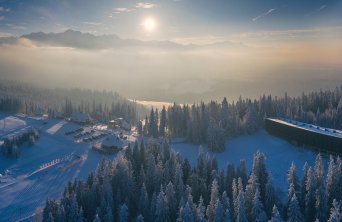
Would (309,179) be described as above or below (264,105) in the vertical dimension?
below

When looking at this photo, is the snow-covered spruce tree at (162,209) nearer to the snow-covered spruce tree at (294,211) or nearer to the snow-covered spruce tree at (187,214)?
the snow-covered spruce tree at (187,214)

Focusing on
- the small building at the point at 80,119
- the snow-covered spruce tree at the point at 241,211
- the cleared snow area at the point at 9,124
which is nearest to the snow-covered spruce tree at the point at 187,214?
the snow-covered spruce tree at the point at 241,211

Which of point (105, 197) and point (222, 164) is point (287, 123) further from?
point (105, 197)

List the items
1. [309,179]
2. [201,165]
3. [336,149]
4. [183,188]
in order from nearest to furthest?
[309,179] < [183,188] < [201,165] < [336,149]

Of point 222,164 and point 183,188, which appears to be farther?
point 222,164

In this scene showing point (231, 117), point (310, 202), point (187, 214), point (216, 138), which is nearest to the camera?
point (187, 214)

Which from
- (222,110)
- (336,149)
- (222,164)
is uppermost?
(222,110)

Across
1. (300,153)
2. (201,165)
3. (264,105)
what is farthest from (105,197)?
(264,105)

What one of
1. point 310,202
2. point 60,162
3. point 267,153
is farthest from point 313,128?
point 60,162

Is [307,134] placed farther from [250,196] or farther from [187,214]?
[187,214]
